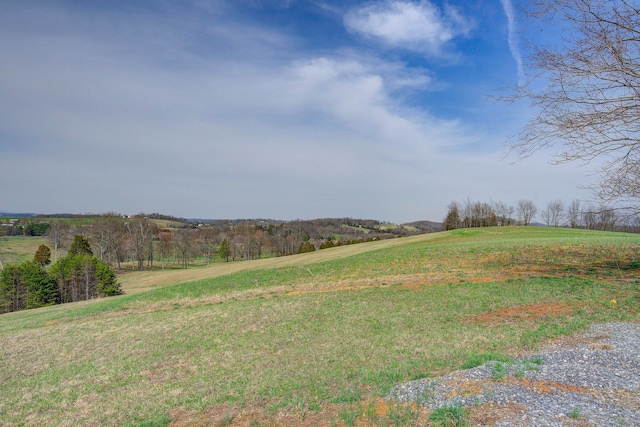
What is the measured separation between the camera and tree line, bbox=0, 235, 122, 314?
1666 inches

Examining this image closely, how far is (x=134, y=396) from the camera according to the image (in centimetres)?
757

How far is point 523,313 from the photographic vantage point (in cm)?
1031

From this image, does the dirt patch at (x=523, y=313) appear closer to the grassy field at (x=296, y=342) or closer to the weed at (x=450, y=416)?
the grassy field at (x=296, y=342)

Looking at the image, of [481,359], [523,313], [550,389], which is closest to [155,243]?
[523,313]

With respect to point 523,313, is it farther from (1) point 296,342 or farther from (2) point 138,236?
(2) point 138,236

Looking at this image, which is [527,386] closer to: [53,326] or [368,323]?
[368,323]

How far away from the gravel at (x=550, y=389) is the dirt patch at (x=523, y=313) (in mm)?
3141

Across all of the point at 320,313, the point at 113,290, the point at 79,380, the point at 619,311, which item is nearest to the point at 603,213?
the point at 619,311

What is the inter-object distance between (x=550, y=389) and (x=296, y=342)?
22.2 feet

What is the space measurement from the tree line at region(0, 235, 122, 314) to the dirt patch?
4430cm

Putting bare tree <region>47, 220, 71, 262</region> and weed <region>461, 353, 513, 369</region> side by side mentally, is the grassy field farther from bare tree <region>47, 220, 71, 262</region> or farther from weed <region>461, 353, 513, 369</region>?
bare tree <region>47, 220, 71, 262</region>

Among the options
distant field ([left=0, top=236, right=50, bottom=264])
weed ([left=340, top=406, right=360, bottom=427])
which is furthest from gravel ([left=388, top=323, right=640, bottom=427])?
distant field ([left=0, top=236, right=50, bottom=264])

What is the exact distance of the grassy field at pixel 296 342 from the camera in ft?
20.8

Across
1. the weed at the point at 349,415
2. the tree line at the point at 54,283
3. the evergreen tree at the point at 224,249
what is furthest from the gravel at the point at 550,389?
the evergreen tree at the point at 224,249
